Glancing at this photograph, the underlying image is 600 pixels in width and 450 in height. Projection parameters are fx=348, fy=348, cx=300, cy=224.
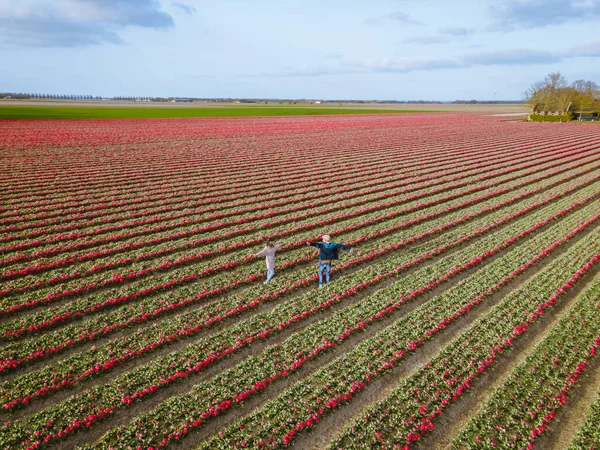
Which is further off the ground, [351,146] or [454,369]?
[351,146]

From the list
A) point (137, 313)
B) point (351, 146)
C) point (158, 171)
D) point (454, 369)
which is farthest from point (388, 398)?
point (351, 146)

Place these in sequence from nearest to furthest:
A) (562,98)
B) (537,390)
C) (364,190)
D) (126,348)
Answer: (537,390) < (126,348) < (364,190) < (562,98)

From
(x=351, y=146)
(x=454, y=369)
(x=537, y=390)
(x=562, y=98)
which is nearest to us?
(x=537, y=390)

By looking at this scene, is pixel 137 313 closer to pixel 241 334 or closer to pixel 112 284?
pixel 112 284

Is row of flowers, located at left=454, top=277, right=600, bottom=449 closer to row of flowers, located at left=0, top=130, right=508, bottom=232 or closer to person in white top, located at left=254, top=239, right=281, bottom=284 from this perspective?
person in white top, located at left=254, top=239, right=281, bottom=284

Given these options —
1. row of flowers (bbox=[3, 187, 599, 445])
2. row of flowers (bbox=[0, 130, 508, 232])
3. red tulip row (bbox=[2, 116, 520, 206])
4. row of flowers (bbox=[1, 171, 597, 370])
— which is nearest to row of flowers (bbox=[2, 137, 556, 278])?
row of flowers (bbox=[0, 130, 508, 232])

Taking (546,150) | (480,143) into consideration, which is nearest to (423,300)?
(546,150)

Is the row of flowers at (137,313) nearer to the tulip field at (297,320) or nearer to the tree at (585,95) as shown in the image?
the tulip field at (297,320)

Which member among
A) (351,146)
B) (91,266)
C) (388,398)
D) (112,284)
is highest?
(351,146)
